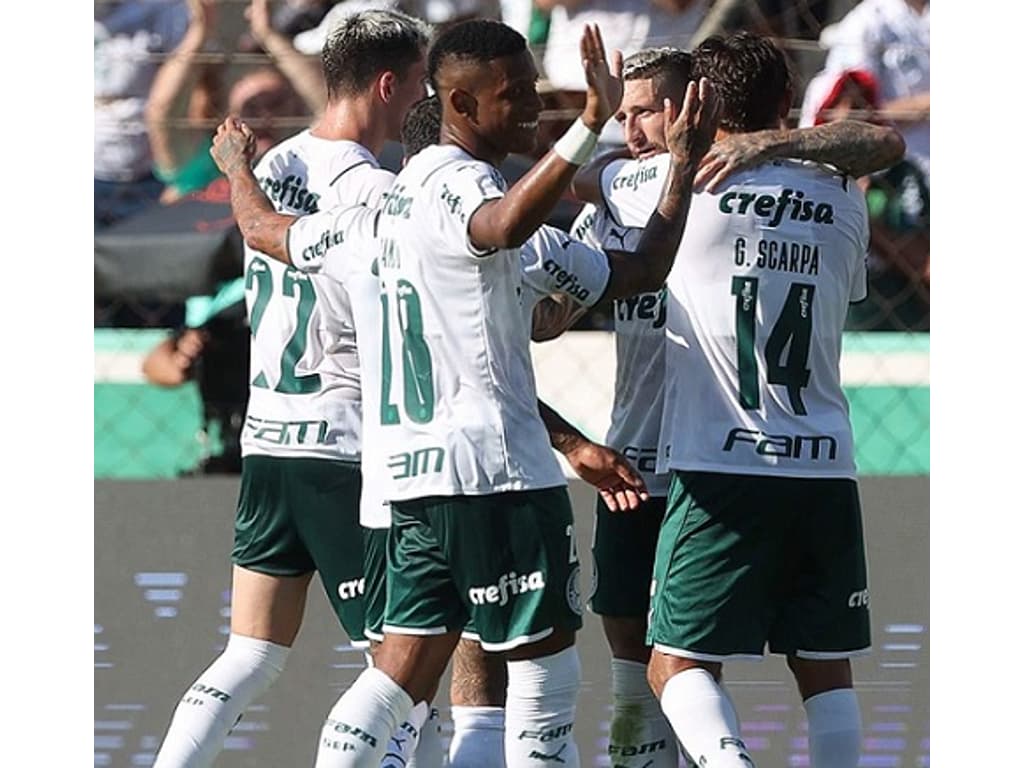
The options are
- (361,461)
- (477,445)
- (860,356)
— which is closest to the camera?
(477,445)

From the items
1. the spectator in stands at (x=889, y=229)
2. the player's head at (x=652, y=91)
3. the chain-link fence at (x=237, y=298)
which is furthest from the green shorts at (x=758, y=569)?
the spectator in stands at (x=889, y=229)

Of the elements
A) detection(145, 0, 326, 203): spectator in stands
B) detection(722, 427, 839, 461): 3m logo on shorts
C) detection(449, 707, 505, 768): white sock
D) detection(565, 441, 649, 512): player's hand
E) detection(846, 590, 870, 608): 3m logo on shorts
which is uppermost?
detection(145, 0, 326, 203): spectator in stands

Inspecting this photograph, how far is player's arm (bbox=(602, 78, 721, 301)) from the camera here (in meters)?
3.89

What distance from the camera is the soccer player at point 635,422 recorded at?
4.43m

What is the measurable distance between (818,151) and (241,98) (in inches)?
184

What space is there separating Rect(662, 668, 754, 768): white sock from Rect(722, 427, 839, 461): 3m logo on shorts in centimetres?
50

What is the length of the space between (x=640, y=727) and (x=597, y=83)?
5.44ft

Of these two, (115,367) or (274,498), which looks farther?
(115,367)

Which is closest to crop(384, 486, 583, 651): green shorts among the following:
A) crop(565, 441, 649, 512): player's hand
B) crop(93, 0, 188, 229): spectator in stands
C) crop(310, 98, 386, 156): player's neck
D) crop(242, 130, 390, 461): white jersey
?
crop(565, 441, 649, 512): player's hand

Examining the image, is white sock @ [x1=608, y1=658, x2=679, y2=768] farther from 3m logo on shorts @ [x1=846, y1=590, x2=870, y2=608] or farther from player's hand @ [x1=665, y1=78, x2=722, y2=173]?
player's hand @ [x1=665, y1=78, x2=722, y2=173]

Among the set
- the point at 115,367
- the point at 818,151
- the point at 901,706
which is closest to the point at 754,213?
the point at 818,151

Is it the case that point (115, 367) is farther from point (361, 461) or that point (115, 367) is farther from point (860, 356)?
point (361, 461)

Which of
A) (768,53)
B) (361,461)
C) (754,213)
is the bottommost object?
(361,461)

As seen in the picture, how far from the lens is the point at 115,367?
334 inches
